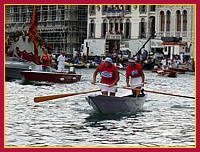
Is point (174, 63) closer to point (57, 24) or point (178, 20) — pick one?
point (178, 20)

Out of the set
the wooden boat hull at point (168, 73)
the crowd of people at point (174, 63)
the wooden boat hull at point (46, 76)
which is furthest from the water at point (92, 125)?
the crowd of people at point (174, 63)

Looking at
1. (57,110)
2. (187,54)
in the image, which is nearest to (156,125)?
(57,110)

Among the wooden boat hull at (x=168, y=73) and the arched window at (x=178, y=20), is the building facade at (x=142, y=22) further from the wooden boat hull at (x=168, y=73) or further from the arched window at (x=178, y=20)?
the wooden boat hull at (x=168, y=73)

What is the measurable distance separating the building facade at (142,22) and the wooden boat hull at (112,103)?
38517mm

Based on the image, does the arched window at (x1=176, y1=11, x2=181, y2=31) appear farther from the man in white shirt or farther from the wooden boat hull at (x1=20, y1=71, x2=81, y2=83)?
the wooden boat hull at (x1=20, y1=71, x2=81, y2=83)

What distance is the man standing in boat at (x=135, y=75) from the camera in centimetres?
1698

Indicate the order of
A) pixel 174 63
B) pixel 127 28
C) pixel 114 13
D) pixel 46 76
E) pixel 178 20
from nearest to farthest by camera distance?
pixel 46 76
pixel 174 63
pixel 178 20
pixel 127 28
pixel 114 13

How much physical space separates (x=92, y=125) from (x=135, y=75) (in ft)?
10.4

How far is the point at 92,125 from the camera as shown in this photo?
1441 centimetres

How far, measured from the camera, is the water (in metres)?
12.3

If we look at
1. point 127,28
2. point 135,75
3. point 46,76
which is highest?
point 127,28

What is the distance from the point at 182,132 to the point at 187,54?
139ft

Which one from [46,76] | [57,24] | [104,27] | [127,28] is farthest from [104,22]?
[46,76]

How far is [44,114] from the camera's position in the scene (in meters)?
16.3
